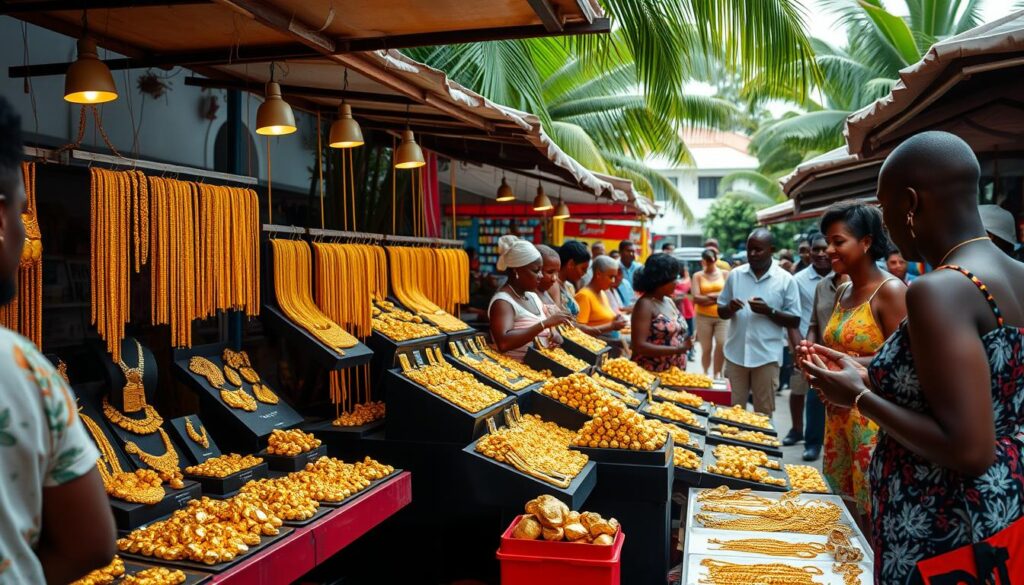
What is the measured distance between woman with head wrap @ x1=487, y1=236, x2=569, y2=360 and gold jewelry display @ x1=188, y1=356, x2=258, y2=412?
6.66ft

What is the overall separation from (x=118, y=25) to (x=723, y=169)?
4078 centimetres

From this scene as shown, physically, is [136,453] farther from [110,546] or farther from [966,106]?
[966,106]

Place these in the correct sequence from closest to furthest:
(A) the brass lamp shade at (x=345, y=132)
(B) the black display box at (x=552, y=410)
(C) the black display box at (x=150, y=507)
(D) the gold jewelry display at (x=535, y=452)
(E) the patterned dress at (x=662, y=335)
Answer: (C) the black display box at (x=150, y=507) < (D) the gold jewelry display at (x=535, y=452) < (A) the brass lamp shade at (x=345, y=132) < (B) the black display box at (x=552, y=410) < (E) the patterned dress at (x=662, y=335)

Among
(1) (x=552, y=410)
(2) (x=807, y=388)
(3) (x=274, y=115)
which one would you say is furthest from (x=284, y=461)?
(2) (x=807, y=388)

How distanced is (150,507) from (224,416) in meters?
0.83

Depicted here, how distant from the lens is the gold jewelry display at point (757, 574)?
9.98 ft

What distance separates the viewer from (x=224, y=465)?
3.48m

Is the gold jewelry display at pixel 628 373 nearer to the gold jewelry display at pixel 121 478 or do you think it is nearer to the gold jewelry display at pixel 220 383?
→ the gold jewelry display at pixel 220 383

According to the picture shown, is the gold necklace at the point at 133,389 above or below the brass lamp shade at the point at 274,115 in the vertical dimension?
below

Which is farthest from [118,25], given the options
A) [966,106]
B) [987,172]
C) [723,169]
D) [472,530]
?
[723,169]

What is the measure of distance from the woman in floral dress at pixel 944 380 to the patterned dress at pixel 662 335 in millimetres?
4573

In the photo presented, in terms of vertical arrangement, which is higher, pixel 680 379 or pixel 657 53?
pixel 657 53

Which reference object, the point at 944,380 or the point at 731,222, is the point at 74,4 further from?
the point at 731,222

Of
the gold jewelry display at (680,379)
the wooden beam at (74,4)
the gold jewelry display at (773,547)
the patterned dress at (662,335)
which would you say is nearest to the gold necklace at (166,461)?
the wooden beam at (74,4)
